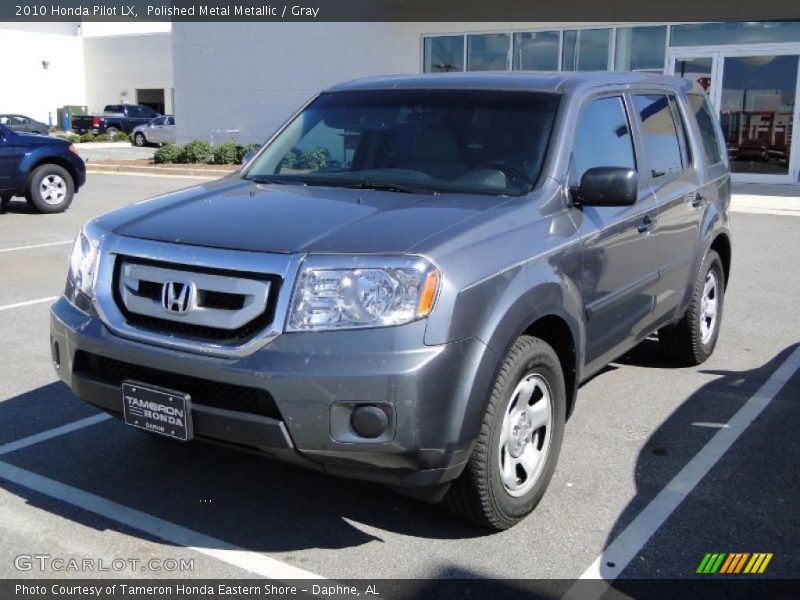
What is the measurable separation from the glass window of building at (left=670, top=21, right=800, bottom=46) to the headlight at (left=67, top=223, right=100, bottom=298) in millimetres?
18044

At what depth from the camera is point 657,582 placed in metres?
3.36

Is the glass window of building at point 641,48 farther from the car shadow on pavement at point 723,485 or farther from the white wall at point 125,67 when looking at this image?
the white wall at point 125,67

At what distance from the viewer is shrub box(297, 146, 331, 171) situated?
4.63m

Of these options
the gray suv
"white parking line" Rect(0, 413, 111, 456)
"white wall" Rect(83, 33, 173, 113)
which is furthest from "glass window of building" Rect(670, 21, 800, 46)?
"white wall" Rect(83, 33, 173, 113)

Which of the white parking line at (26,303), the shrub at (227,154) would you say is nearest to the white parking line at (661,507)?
the white parking line at (26,303)

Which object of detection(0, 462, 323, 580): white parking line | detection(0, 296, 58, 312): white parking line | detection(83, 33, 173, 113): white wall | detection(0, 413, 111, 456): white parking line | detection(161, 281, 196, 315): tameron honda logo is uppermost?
detection(83, 33, 173, 113): white wall

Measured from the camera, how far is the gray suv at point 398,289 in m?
3.13

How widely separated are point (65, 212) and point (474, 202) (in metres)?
12.4

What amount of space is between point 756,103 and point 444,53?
25.9 feet

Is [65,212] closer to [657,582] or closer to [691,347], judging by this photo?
[691,347]

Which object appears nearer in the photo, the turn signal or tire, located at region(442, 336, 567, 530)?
the turn signal

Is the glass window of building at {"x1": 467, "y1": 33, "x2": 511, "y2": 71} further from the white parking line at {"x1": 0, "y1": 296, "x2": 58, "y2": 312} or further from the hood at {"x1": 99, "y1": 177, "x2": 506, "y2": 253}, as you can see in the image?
the hood at {"x1": 99, "y1": 177, "x2": 506, "y2": 253}

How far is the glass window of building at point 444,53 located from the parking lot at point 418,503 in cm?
1794

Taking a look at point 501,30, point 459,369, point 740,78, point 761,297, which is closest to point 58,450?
point 459,369
